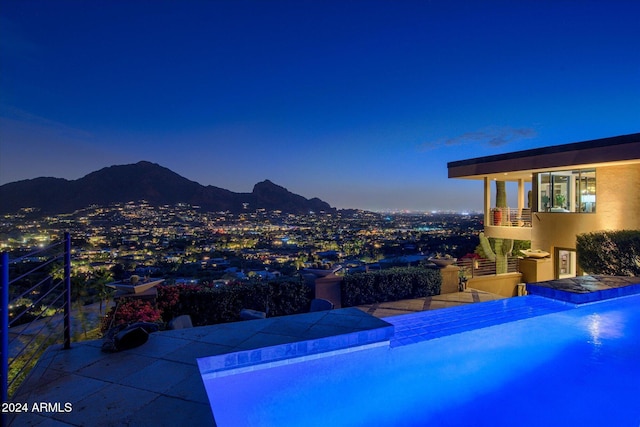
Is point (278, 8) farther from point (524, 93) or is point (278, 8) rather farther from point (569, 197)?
point (524, 93)

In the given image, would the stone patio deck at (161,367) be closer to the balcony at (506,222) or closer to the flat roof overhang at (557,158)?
the flat roof overhang at (557,158)

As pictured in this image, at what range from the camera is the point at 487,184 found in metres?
17.3

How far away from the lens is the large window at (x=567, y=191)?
13.5 meters

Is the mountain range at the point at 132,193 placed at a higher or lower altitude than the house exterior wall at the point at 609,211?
higher

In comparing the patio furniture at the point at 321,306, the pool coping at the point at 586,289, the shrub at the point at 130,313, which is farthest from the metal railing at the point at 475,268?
the shrub at the point at 130,313

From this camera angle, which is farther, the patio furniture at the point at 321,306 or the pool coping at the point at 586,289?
the pool coping at the point at 586,289

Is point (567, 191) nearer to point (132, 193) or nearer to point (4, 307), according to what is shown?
point (4, 307)

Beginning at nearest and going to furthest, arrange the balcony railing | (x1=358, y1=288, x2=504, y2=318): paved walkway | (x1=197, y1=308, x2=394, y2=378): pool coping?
1. (x1=197, y1=308, x2=394, y2=378): pool coping
2. (x1=358, y1=288, x2=504, y2=318): paved walkway
3. the balcony railing

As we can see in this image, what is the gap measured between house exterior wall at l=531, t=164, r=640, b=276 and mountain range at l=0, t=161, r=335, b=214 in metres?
24.5

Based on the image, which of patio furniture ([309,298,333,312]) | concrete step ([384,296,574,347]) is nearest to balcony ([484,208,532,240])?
concrete step ([384,296,574,347])

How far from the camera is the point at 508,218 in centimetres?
1711

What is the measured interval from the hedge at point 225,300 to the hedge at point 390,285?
1460 millimetres

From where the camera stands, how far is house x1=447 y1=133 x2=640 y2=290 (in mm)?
12102

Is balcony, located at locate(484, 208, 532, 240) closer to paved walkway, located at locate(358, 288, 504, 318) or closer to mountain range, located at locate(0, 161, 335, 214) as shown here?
paved walkway, located at locate(358, 288, 504, 318)
